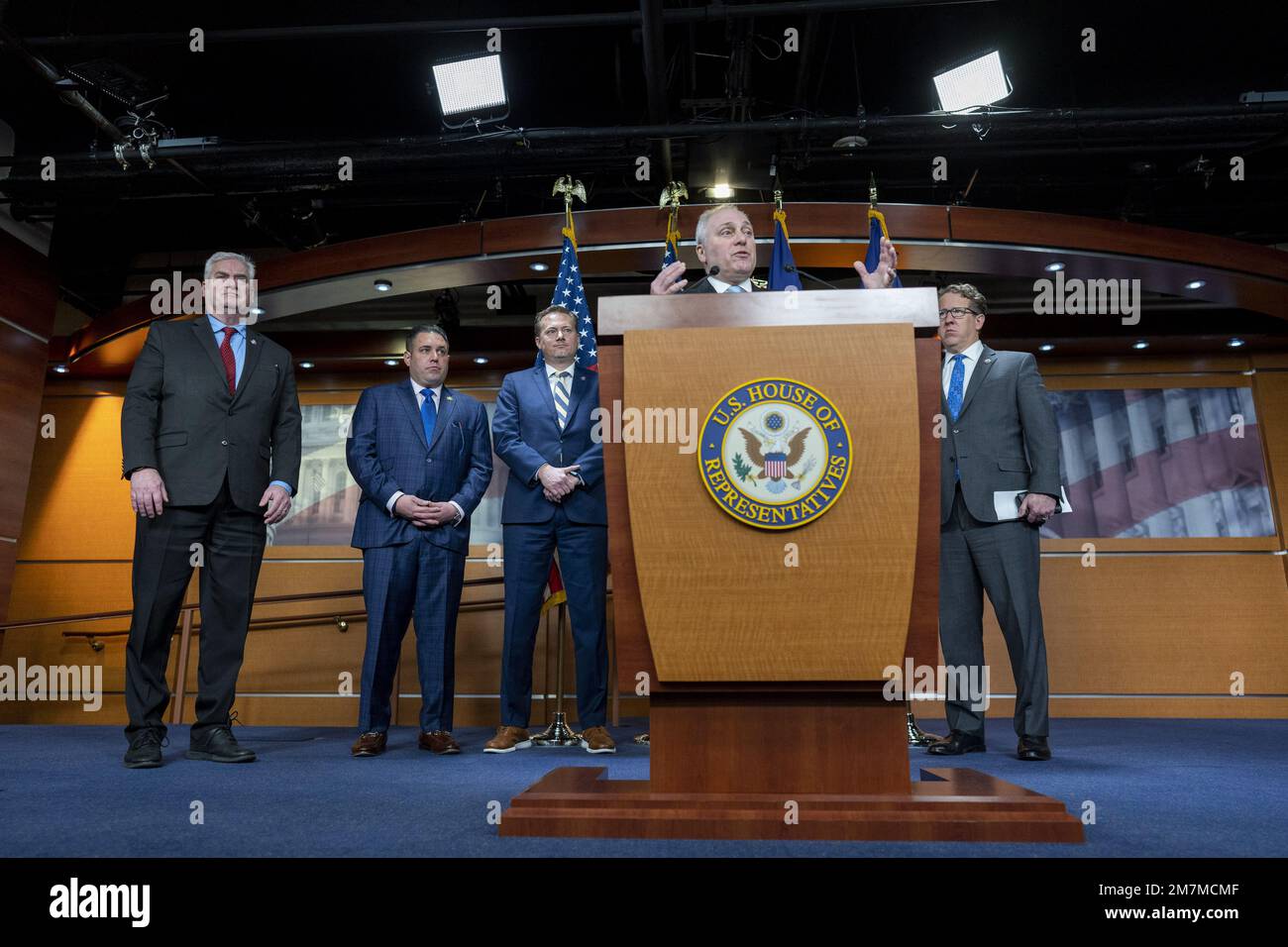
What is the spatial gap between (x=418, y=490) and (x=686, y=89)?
299cm

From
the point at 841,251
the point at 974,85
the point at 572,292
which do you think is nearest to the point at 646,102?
the point at 841,251

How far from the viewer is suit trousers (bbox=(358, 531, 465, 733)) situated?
3.20m

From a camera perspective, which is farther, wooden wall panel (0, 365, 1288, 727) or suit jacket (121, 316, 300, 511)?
wooden wall panel (0, 365, 1288, 727)

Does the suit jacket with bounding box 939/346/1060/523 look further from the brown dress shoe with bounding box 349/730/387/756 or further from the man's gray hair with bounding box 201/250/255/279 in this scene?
the man's gray hair with bounding box 201/250/255/279

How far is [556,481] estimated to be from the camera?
127 inches

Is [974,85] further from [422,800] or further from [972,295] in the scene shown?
[422,800]

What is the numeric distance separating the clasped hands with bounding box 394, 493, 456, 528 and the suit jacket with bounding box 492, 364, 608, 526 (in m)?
0.23

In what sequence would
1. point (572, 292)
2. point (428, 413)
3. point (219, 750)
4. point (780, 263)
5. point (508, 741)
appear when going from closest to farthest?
point (219, 750)
point (508, 741)
point (428, 413)
point (780, 263)
point (572, 292)

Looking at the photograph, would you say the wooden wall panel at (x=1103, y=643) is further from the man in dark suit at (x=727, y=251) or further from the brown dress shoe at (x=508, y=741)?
the man in dark suit at (x=727, y=251)

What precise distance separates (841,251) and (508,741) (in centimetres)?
326

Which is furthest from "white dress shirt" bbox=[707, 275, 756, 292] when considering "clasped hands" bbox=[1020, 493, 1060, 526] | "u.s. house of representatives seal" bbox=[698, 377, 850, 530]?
"clasped hands" bbox=[1020, 493, 1060, 526]

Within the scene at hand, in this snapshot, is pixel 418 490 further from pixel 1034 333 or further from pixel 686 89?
pixel 1034 333
